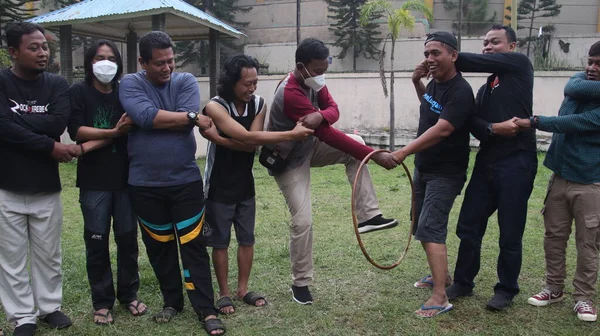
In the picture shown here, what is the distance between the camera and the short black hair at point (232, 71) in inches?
170

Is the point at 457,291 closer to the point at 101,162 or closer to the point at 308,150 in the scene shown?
the point at 308,150

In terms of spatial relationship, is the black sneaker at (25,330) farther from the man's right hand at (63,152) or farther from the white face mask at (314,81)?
the white face mask at (314,81)

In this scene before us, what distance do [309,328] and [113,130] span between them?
2.06 m

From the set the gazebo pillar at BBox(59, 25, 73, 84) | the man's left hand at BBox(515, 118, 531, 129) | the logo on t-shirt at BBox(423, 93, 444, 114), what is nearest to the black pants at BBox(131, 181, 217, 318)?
the logo on t-shirt at BBox(423, 93, 444, 114)

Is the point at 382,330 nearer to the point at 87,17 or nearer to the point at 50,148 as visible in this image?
the point at 50,148

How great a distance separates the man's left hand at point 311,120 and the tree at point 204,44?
2398 cm

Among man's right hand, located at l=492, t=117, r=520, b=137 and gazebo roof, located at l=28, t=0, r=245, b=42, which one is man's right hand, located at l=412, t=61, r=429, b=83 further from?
gazebo roof, located at l=28, t=0, r=245, b=42

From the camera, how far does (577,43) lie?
984 inches

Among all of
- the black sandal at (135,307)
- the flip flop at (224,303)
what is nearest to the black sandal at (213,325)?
the flip flop at (224,303)

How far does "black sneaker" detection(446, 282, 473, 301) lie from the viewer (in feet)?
15.8

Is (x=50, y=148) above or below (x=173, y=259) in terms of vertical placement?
above

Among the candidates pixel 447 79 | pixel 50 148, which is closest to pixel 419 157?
pixel 447 79

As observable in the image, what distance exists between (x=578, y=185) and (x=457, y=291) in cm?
131

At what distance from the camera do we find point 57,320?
13.7ft
